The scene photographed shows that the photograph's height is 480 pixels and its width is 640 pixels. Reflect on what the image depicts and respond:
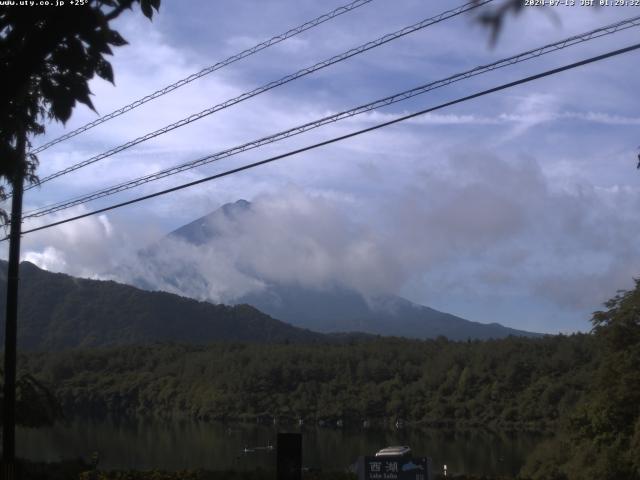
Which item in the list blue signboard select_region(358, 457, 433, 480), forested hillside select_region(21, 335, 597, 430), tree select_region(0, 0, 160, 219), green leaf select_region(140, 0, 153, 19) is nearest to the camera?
tree select_region(0, 0, 160, 219)

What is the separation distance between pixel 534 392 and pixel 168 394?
4837 centimetres

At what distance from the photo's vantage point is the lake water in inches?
1784

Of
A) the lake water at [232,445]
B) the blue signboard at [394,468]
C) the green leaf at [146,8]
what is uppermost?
the green leaf at [146,8]

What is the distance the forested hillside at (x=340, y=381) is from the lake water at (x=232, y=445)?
6491 millimetres

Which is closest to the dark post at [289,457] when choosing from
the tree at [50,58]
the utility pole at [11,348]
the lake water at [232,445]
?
the tree at [50,58]

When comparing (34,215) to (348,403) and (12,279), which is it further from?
(348,403)

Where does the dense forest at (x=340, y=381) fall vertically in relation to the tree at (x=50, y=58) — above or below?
below

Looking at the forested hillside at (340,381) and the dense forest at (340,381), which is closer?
the dense forest at (340,381)

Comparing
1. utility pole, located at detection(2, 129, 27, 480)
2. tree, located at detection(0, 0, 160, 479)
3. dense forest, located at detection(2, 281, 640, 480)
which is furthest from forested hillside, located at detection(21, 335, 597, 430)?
tree, located at detection(0, 0, 160, 479)

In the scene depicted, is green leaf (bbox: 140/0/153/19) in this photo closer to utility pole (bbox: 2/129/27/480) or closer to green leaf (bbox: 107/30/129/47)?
green leaf (bbox: 107/30/129/47)

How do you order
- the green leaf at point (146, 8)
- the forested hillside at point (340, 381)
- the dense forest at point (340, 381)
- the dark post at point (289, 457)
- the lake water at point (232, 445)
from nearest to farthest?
the green leaf at point (146, 8) < the dark post at point (289, 457) < the lake water at point (232, 445) < the dense forest at point (340, 381) < the forested hillside at point (340, 381)

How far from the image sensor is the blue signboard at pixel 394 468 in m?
11.5

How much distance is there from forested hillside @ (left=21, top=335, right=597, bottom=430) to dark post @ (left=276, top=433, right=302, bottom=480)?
65617 millimetres

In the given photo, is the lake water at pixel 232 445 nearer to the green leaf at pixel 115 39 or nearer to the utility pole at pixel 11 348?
the utility pole at pixel 11 348
